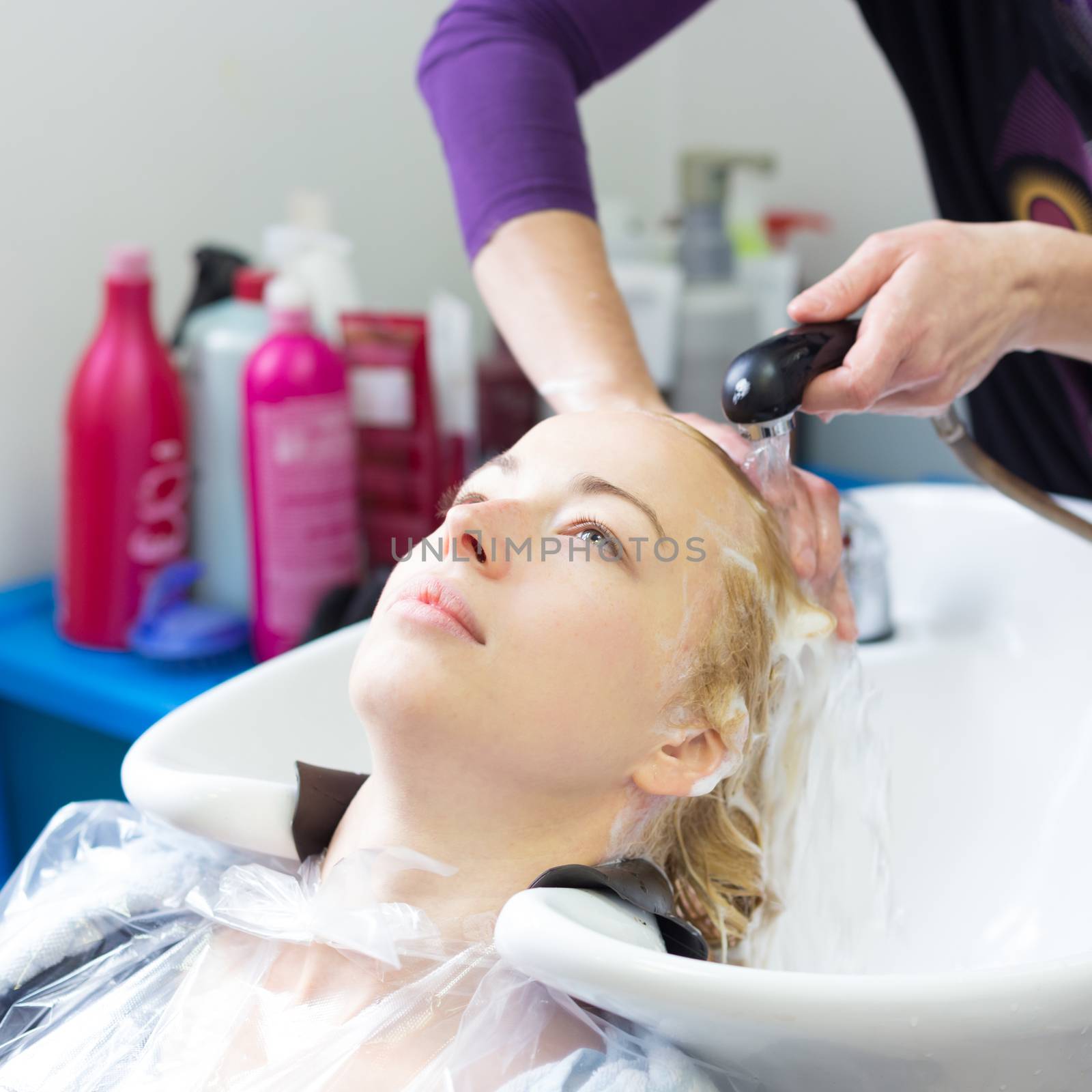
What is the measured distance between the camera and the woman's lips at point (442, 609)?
0.71 metres

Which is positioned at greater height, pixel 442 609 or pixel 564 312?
pixel 564 312

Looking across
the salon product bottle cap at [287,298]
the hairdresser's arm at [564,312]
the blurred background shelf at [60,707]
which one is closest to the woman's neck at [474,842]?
the hairdresser's arm at [564,312]

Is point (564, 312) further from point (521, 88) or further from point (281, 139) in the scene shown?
point (281, 139)

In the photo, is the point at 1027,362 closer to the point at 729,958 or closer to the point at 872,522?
the point at 872,522

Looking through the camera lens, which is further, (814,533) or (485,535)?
(814,533)

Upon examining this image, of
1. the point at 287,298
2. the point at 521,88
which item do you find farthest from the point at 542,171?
the point at 287,298

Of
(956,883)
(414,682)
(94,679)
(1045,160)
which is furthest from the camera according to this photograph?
(94,679)

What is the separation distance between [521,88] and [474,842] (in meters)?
0.67

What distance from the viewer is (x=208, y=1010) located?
73 centimetres

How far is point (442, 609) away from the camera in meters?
0.72

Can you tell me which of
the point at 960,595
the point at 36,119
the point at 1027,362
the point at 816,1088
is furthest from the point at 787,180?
the point at 816,1088

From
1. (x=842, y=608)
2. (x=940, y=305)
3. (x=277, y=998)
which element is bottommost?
(x=277, y=998)

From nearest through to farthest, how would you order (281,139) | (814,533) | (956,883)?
(814,533) < (956,883) < (281,139)

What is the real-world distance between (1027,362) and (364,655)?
772 millimetres
